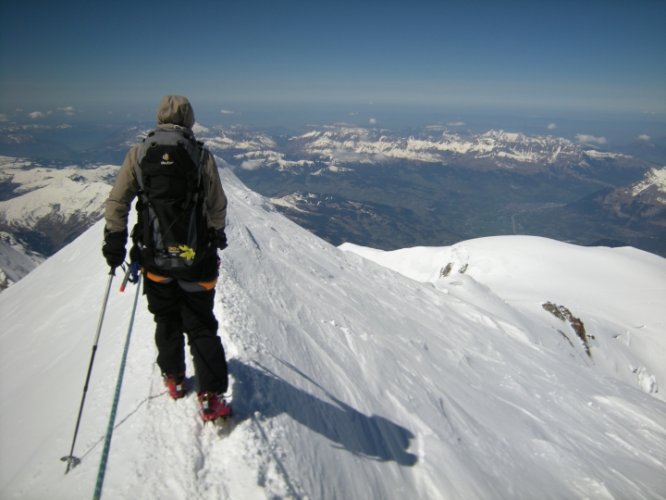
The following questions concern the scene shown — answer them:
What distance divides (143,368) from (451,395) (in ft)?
29.3

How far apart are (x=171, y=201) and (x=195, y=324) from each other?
5.53ft

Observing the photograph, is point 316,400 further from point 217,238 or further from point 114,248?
point 114,248

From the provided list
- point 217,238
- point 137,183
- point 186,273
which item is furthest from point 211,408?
point 137,183

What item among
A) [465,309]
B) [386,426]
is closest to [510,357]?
[465,309]

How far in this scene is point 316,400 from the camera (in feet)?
23.3

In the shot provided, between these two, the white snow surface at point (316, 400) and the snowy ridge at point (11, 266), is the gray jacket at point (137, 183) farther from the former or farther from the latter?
the snowy ridge at point (11, 266)

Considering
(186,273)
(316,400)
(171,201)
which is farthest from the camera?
(316,400)

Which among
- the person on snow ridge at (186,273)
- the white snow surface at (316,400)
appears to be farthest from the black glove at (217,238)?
the white snow surface at (316,400)

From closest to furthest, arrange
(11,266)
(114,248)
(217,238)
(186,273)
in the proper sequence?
(186,273), (114,248), (217,238), (11,266)

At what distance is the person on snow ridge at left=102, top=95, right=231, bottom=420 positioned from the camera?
475 centimetres

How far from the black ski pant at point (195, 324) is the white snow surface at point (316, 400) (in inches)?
34.1

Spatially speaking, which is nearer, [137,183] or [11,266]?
[137,183]

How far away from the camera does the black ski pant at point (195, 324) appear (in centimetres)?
488

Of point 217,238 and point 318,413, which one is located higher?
point 217,238
